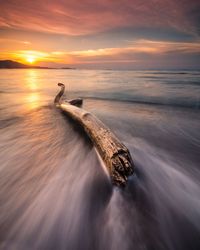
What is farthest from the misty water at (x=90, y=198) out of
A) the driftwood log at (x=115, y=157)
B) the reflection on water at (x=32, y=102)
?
the reflection on water at (x=32, y=102)

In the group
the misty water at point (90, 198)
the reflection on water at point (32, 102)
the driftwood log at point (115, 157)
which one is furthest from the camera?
the reflection on water at point (32, 102)

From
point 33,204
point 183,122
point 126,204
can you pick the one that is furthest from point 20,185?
point 183,122

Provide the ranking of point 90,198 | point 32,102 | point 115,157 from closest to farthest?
point 90,198, point 115,157, point 32,102

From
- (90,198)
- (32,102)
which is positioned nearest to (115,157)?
(90,198)

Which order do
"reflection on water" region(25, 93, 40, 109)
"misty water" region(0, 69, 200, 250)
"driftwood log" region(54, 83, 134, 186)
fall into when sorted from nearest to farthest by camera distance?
"misty water" region(0, 69, 200, 250) → "driftwood log" region(54, 83, 134, 186) → "reflection on water" region(25, 93, 40, 109)

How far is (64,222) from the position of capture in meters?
2.16

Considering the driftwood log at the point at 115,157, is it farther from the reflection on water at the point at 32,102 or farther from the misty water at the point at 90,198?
the reflection on water at the point at 32,102

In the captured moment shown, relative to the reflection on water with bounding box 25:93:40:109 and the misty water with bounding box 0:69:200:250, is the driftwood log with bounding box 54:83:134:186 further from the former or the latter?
the reflection on water with bounding box 25:93:40:109

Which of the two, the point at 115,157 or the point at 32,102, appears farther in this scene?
the point at 32,102

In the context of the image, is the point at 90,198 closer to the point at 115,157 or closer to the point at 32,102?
the point at 115,157

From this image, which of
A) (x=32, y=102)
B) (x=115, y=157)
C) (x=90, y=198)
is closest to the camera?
(x=90, y=198)

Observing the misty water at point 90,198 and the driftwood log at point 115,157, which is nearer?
the misty water at point 90,198

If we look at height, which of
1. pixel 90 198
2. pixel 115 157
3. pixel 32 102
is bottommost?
pixel 32 102

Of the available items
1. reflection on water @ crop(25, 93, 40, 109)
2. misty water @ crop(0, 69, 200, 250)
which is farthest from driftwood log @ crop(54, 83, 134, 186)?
reflection on water @ crop(25, 93, 40, 109)
